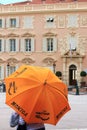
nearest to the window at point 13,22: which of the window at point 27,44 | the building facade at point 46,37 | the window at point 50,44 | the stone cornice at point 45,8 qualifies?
the building facade at point 46,37

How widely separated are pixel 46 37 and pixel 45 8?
121 inches

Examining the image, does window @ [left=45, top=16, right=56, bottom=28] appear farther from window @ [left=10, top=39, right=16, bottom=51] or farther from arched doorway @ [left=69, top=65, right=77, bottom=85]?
arched doorway @ [left=69, top=65, right=77, bottom=85]

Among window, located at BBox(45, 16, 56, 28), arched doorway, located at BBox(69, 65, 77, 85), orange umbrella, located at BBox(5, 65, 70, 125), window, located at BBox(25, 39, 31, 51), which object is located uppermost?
window, located at BBox(45, 16, 56, 28)

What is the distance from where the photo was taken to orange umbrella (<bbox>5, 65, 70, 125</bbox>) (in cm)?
572

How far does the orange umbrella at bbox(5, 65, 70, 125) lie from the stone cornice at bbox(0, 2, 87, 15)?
4365 centimetres

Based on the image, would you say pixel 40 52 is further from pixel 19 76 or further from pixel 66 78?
pixel 19 76

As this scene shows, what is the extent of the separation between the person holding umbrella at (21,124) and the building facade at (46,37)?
42.9m

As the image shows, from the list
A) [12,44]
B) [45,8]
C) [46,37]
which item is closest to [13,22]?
[12,44]

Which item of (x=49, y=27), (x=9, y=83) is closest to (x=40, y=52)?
(x=49, y=27)

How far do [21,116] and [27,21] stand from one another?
4509 cm

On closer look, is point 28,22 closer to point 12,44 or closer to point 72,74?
point 12,44

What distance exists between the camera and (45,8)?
166 ft

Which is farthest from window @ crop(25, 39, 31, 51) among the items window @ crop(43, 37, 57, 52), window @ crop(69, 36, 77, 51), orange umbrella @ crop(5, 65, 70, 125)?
orange umbrella @ crop(5, 65, 70, 125)

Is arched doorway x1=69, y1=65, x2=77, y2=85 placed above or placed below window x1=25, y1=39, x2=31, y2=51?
below
